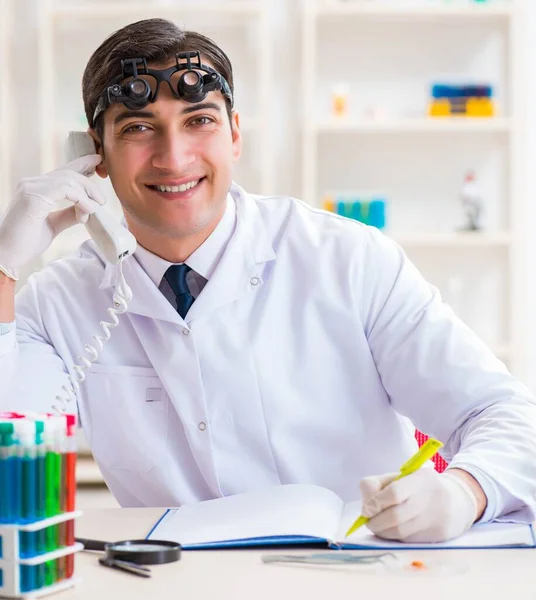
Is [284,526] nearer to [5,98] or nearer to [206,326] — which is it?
[206,326]

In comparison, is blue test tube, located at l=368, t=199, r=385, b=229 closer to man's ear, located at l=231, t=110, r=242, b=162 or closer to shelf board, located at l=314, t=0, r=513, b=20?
shelf board, located at l=314, t=0, r=513, b=20

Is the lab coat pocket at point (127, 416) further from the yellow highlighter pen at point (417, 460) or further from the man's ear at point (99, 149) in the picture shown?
the yellow highlighter pen at point (417, 460)

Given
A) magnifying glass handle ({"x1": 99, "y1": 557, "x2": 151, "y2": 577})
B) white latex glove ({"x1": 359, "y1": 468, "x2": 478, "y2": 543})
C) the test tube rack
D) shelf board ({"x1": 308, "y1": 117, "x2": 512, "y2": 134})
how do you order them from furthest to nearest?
1. shelf board ({"x1": 308, "y1": 117, "x2": 512, "y2": 134})
2. white latex glove ({"x1": 359, "y1": 468, "x2": 478, "y2": 543})
3. magnifying glass handle ({"x1": 99, "y1": 557, "x2": 151, "y2": 577})
4. the test tube rack

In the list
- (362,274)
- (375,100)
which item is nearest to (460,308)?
(375,100)

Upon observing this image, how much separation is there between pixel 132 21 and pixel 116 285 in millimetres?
3070

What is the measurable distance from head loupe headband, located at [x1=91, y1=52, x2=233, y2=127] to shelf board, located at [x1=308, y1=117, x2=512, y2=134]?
2.68 meters

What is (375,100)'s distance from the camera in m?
4.62

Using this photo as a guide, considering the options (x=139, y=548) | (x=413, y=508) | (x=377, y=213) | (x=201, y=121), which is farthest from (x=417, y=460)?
(x=377, y=213)

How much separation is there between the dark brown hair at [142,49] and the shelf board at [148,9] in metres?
2.68

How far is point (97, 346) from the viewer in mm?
1843

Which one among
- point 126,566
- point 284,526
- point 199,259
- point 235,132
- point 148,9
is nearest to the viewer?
point 126,566

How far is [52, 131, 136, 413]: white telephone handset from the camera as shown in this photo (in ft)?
5.85

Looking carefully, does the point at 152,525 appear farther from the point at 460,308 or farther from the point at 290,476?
the point at 460,308

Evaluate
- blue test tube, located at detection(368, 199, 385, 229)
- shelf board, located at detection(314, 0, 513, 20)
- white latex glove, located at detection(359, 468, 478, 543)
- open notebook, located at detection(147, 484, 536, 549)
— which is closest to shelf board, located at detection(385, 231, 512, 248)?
blue test tube, located at detection(368, 199, 385, 229)
